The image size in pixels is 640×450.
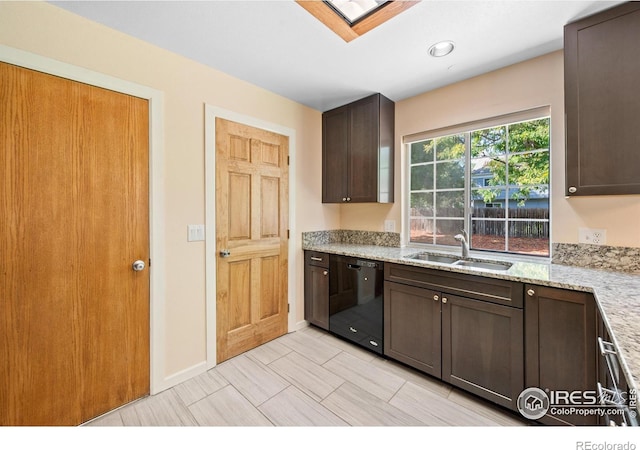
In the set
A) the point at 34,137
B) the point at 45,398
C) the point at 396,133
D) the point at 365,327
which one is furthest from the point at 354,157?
the point at 45,398

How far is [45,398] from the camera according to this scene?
4.93 feet

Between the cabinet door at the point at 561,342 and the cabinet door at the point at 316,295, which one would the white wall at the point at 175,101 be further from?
the cabinet door at the point at 561,342

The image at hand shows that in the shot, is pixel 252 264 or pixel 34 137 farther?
pixel 252 264

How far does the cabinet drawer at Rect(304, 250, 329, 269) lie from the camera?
270 centimetres

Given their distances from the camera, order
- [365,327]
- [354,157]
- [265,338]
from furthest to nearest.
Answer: [354,157] < [265,338] < [365,327]

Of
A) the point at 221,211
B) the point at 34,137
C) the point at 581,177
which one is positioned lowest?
the point at 221,211

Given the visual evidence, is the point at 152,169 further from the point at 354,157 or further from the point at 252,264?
the point at 354,157

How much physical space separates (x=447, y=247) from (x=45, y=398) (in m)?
3.08

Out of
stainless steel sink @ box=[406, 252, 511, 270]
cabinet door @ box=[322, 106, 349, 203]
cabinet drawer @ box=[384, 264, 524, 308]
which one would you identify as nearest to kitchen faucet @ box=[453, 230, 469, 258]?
stainless steel sink @ box=[406, 252, 511, 270]

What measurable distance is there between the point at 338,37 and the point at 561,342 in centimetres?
226

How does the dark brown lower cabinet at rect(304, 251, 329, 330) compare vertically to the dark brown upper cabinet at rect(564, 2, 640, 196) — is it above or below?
below

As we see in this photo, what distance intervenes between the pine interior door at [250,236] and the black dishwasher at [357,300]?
1.74 feet

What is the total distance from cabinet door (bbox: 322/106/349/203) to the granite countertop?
0.86m

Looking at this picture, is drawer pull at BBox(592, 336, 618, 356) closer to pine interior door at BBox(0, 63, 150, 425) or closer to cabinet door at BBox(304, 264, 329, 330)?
cabinet door at BBox(304, 264, 329, 330)
